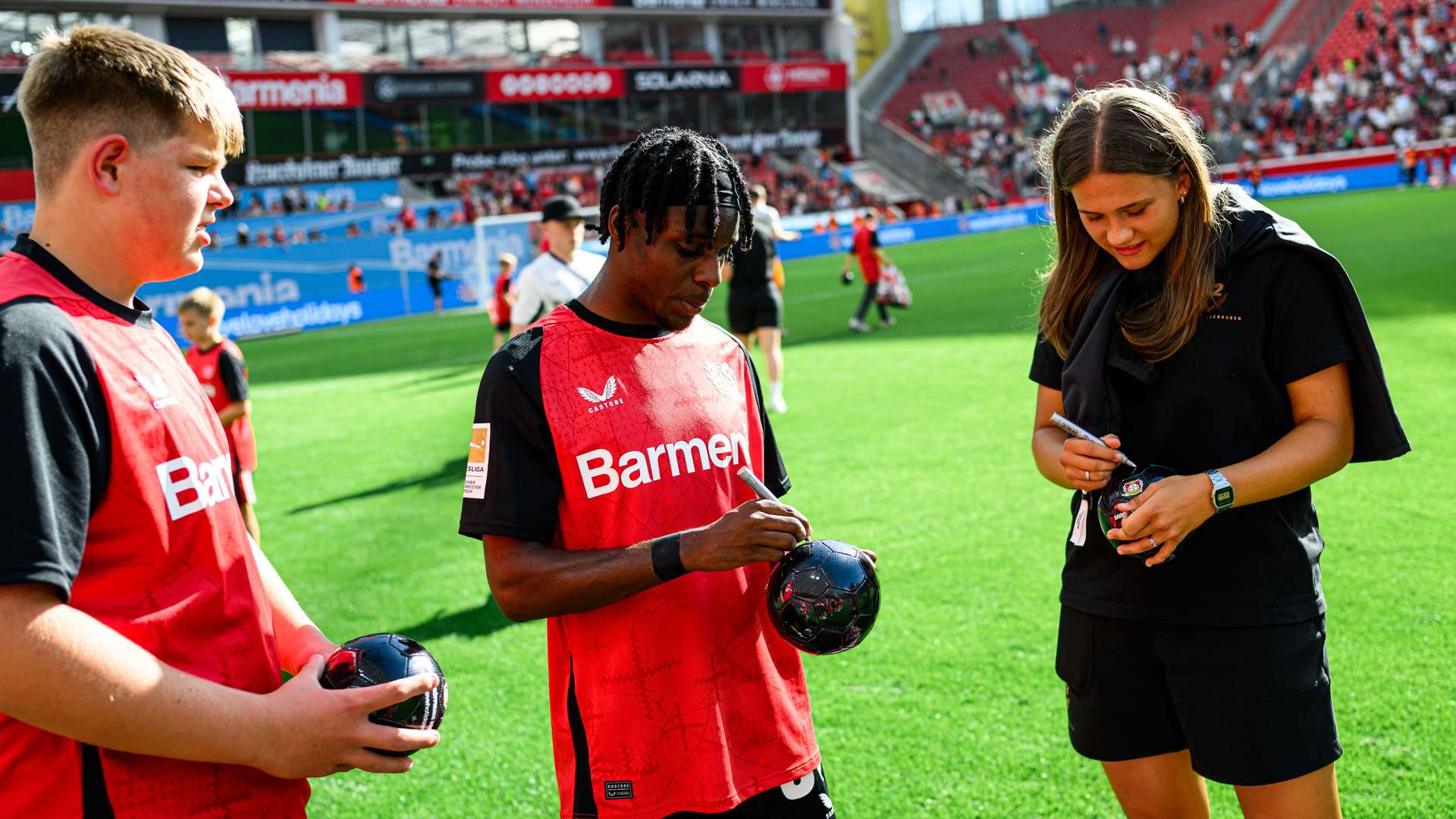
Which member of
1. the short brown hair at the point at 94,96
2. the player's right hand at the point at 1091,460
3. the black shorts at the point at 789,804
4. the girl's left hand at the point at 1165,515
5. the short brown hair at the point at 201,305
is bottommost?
the black shorts at the point at 789,804

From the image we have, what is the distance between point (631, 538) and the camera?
2.51 m

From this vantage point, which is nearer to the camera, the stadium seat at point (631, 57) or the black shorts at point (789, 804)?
the black shorts at point (789, 804)

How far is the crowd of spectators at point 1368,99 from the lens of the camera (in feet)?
145

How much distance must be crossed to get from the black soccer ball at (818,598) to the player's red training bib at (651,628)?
0.14 metres

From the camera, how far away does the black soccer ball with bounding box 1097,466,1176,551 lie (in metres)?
2.51

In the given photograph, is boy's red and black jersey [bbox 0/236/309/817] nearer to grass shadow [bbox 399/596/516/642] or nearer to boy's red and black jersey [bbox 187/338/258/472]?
grass shadow [bbox 399/596/516/642]

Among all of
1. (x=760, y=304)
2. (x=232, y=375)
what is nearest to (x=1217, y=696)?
(x=232, y=375)

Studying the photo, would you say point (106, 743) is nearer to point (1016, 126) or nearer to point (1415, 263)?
point (1415, 263)

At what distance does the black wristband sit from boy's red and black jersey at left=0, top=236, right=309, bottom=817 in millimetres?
760

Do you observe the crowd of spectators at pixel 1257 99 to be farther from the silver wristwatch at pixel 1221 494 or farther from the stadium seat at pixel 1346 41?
the silver wristwatch at pixel 1221 494

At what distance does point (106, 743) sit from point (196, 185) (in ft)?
2.99

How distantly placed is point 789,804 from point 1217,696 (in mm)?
1004

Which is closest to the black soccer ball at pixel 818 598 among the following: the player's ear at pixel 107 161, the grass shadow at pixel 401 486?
the player's ear at pixel 107 161

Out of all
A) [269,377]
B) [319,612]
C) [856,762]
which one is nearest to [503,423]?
[856,762]
